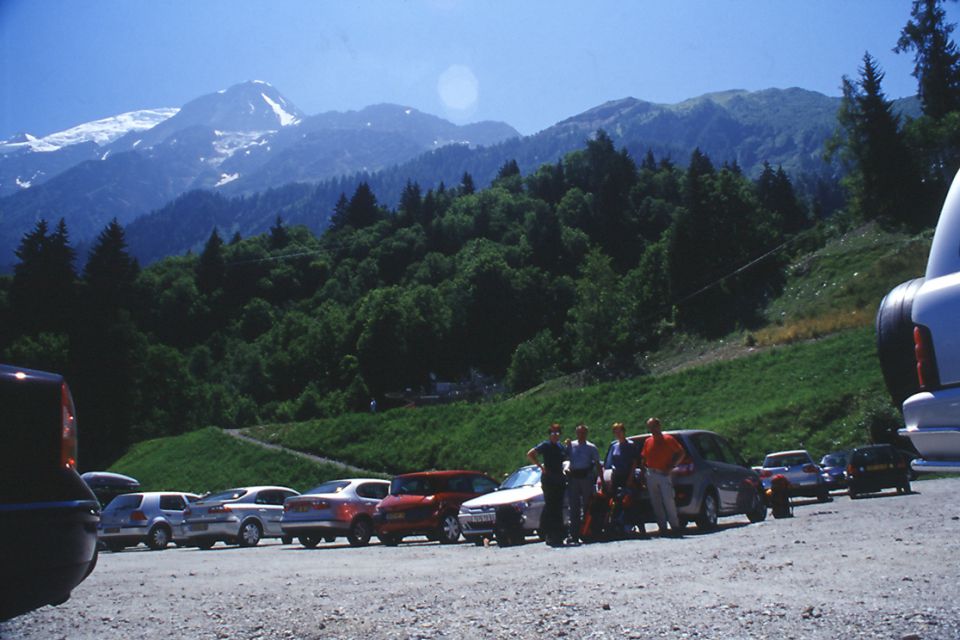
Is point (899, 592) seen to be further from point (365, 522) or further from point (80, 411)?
point (80, 411)

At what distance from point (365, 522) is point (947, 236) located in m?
15.7

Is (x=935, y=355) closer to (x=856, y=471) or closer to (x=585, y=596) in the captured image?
(x=585, y=596)

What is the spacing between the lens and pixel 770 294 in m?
63.6

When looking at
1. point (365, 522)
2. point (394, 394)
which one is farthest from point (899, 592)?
point (394, 394)

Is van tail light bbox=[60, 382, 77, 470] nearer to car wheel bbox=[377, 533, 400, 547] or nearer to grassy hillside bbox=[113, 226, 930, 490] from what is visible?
car wheel bbox=[377, 533, 400, 547]

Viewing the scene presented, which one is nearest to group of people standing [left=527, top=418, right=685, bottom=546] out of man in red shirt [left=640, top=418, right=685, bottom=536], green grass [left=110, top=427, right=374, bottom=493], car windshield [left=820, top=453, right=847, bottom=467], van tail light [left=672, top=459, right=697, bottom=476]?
man in red shirt [left=640, top=418, right=685, bottom=536]

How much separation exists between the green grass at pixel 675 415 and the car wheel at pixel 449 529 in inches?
629

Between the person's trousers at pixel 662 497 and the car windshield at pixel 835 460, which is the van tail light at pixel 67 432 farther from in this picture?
the car windshield at pixel 835 460

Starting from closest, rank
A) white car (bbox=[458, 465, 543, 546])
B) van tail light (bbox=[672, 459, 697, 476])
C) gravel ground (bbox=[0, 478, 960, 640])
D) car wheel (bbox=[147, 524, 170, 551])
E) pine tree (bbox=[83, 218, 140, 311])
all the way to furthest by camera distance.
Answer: gravel ground (bbox=[0, 478, 960, 640]) < van tail light (bbox=[672, 459, 697, 476]) < white car (bbox=[458, 465, 543, 546]) < car wheel (bbox=[147, 524, 170, 551]) < pine tree (bbox=[83, 218, 140, 311])

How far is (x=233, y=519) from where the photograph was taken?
21.3 m

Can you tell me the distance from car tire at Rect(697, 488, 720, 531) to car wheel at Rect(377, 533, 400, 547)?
6.81 m

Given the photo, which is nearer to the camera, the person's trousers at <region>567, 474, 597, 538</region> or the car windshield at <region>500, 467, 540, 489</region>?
the person's trousers at <region>567, 474, 597, 538</region>

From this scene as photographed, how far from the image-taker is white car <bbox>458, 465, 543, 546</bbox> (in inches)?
574

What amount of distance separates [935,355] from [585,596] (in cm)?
320
